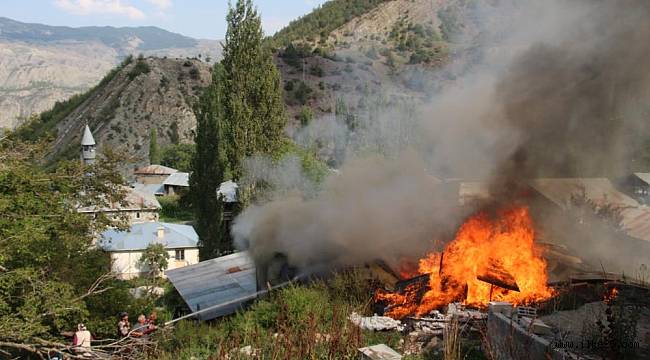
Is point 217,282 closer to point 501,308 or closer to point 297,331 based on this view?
point 297,331

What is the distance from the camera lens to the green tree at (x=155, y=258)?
34062mm

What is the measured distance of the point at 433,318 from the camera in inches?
387

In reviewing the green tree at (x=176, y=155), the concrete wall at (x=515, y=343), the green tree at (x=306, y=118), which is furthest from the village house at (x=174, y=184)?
the concrete wall at (x=515, y=343)

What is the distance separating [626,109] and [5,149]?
48.8 ft

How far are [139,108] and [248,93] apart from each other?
61052 mm

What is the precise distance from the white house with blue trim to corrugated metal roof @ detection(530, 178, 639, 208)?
2409cm

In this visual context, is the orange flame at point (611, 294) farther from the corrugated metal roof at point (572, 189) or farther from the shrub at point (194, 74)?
the shrub at point (194, 74)

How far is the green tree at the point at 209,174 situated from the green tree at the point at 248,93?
1165 mm

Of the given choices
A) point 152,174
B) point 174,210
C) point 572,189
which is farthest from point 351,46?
point 572,189

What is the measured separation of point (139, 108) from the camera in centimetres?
8125

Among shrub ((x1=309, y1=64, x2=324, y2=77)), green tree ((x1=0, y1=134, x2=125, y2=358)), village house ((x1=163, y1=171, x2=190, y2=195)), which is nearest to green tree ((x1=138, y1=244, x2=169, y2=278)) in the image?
green tree ((x1=0, y1=134, x2=125, y2=358))

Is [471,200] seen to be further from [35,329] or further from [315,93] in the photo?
[315,93]

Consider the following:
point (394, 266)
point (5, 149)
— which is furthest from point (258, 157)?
point (394, 266)

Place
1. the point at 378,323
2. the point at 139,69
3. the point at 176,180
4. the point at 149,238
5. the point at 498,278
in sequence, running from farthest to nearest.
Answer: the point at 139,69, the point at 176,180, the point at 149,238, the point at 498,278, the point at 378,323
